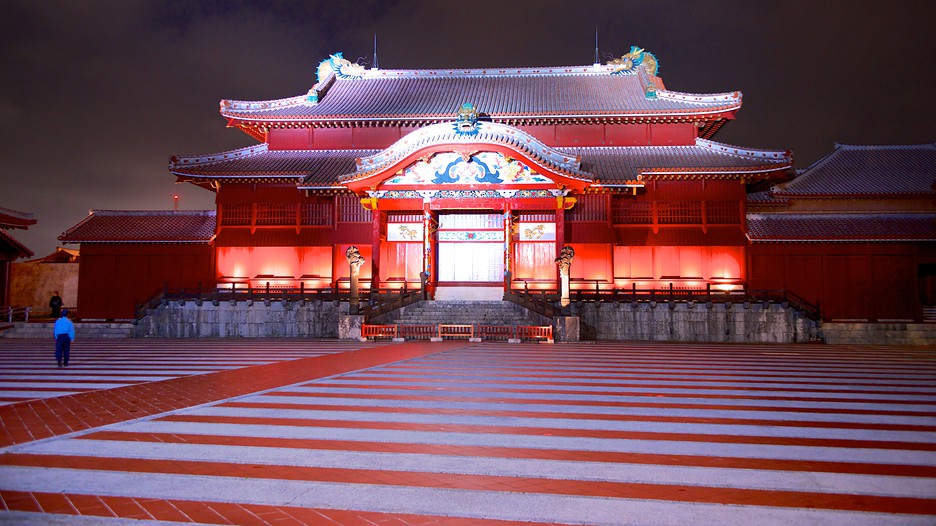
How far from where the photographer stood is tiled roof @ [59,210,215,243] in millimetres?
28391

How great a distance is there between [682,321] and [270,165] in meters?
20.1

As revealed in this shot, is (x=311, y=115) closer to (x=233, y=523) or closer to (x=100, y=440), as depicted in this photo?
(x=100, y=440)

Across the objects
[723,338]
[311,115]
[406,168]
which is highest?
[311,115]

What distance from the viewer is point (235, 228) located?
29125mm

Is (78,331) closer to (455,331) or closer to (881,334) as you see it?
(455,331)

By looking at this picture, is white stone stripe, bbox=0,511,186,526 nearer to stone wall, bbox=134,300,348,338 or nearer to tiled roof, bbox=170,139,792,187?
stone wall, bbox=134,300,348,338

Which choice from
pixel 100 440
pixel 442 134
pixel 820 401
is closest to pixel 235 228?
pixel 442 134

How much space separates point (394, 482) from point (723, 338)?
20750 mm

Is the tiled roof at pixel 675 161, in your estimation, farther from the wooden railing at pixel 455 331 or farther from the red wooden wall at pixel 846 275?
the wooden railing at pixel 455 331

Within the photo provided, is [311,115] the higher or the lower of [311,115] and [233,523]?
the higher

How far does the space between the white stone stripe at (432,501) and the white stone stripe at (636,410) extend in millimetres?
3157

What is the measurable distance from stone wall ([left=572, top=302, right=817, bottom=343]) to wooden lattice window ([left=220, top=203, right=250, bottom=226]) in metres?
16.8

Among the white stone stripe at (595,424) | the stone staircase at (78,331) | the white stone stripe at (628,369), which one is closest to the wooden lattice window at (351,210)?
the stone staircase at (78,331)

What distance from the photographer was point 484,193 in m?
25.3
